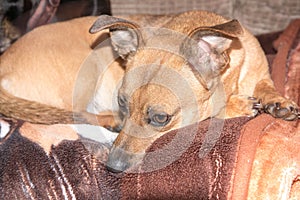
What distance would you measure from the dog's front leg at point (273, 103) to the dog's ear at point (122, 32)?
0.79 m

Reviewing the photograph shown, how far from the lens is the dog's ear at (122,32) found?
8.68ft

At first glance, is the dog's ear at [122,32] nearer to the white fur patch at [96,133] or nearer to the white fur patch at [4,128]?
the white fur patch at [96,133]

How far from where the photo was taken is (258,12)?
187 inches

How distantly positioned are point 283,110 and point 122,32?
0.96 metres

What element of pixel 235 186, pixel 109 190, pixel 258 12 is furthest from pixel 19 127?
pixel 258 12

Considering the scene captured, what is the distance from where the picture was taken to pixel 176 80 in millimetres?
2580

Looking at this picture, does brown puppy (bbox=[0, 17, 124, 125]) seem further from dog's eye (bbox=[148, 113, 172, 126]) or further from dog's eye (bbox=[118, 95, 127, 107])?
dog's eye (bbox=[148, 113, 172, 126])

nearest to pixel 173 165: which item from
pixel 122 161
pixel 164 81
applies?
pixel 122 161

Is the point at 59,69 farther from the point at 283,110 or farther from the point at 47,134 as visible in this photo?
the point at 283,110

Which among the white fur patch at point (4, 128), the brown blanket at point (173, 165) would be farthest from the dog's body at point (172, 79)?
the white fur patch at point (4, 128)

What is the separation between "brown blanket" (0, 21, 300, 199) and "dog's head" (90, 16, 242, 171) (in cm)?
12

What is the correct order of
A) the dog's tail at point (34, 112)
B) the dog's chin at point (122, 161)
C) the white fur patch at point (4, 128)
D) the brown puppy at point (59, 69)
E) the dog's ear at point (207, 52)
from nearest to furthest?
the dog's chin at point (122, 161), the white fur patch at point (4, 128), the dog's ear at point (207, 52), the dog's tail at point (34, 112), the brown puppy at point (59, 69)

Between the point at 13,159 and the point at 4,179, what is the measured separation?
11cm

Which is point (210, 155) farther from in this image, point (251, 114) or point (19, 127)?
point (19, 127)
